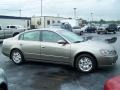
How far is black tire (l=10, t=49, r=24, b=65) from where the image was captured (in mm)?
11156

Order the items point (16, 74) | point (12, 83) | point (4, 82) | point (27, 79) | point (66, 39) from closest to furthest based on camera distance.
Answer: point (4, 82) → point (12, 83) → point (27, 79) → point (16, 74) → point (66, 39)

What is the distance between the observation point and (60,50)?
10055 mm

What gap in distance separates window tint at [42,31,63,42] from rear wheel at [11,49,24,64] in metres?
1.22

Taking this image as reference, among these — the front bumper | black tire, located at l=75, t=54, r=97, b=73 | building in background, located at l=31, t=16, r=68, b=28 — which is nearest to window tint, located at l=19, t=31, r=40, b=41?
black tire, located at l=75, t=54, r=97, b=73

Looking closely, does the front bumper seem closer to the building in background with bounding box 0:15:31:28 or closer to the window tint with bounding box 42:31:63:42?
the window tint with bounding box 42:31:63:42

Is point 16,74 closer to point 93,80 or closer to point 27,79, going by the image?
point 27,79

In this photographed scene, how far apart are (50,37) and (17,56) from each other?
165cm

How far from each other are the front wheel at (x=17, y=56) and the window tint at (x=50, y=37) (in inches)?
47.9

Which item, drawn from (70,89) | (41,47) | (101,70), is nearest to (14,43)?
(41,47)

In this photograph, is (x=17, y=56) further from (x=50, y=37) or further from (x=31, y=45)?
(x=50, y=37)

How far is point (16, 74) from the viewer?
948 cm

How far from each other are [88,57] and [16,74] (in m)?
2.45

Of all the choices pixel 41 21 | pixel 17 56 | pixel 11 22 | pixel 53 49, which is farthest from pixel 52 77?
pixel 41 21

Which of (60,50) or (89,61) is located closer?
(89,61)
